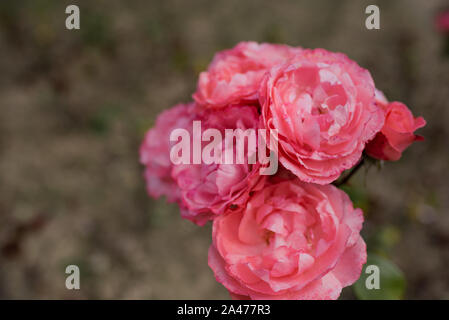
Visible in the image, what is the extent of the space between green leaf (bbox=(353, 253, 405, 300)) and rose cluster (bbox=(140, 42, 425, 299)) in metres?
0.25

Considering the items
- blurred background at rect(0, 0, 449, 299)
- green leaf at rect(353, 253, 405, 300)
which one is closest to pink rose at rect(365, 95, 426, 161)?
green leaf at rect(353, 253, 405, 300)

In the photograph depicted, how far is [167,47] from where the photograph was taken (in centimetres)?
224

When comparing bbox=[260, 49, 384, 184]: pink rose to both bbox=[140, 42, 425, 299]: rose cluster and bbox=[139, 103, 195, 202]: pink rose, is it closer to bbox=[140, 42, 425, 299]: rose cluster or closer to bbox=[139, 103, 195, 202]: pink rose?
bbox=[140, 42, 425, 299]: rose cluster

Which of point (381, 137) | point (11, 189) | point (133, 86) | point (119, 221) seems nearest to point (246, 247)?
point (381, 137)

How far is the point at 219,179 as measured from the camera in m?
0.57

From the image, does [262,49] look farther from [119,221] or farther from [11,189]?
[11,189]

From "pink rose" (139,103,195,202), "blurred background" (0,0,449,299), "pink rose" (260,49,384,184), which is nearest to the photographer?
"pink rose" (260,49,384,184)

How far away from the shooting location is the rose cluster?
1.83 ft

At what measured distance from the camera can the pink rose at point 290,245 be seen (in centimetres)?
56

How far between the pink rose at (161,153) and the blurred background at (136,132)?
751 millimetres

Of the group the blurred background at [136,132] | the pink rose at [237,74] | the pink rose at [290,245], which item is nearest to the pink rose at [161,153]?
the pink rose at [237,74]

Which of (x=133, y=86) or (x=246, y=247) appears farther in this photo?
(x=133, y=86)

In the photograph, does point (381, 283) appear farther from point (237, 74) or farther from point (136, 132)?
point (136, 132)

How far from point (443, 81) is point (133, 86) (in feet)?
5.18
